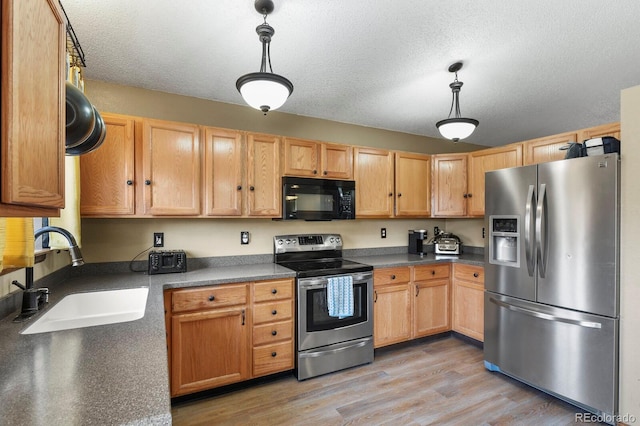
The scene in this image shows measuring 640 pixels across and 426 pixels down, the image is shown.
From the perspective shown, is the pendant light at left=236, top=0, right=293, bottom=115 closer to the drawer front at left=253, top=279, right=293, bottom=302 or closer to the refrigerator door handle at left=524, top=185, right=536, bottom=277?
the drawer front at left=253, top=279, right=293, bottom=302

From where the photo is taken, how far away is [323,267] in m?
2.78

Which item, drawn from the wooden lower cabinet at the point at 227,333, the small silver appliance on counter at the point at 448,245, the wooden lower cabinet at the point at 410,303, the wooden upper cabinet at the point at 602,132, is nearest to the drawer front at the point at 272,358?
the wooden lower cabinet at the point at 227,333

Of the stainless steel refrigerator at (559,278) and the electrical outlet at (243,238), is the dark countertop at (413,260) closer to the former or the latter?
the stainless steel refrigerator at (559,278)

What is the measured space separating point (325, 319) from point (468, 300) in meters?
1.62

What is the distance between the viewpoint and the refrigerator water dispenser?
98.3 inches

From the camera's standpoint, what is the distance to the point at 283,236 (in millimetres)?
3117

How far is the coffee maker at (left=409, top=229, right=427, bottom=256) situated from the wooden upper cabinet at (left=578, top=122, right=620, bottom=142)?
1.76 metres

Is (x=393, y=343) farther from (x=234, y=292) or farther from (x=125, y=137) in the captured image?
(x=125, y=137)

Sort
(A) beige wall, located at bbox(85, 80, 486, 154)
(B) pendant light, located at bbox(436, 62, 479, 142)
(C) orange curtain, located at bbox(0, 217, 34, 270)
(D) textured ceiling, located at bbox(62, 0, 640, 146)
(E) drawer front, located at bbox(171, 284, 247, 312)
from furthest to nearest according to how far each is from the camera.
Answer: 1. (A) beige wall, located at bbox(85, 80, 486, 154)
2. (B) pendant light, located at bbox(436, 62, 479, 142)
3. (E) drawer front, located at bbox(171, 284, 247, 312)
4. (D) textured ceiling, located at bbox(62, 0, 640, 146)
5. (C) orange curtain, located at bbox(0, 217, 34, 270)

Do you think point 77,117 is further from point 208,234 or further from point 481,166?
point 481,166

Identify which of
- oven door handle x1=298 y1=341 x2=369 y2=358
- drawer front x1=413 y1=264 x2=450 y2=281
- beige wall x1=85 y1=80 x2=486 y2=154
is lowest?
oven door handle x1=298 y1=341 x2=369 y2=358

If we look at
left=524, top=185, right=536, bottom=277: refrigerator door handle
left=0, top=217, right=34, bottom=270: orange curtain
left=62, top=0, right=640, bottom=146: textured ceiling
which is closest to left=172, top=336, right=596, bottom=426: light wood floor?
left=524, top=185, right=536, bottom=277: refrigerator door handle

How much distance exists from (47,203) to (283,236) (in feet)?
7.58

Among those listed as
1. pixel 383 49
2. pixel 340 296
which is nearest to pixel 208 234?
pixel 340 296
